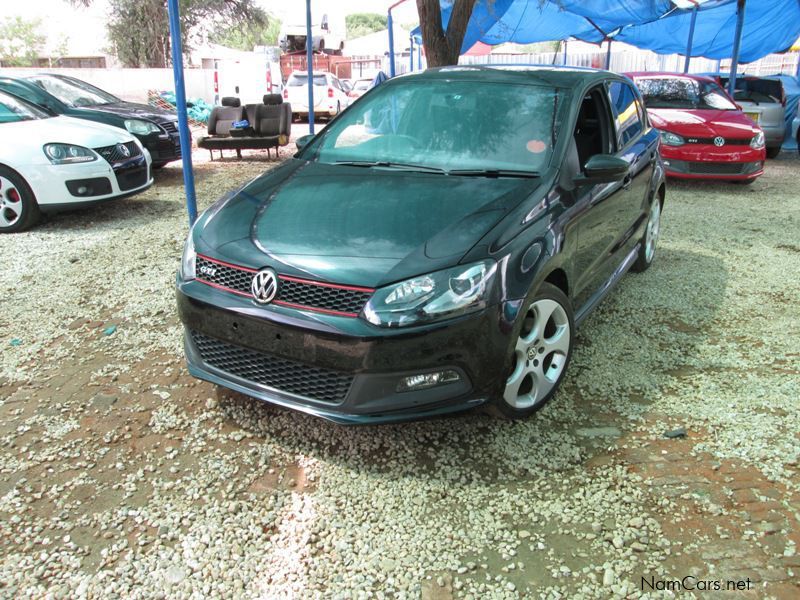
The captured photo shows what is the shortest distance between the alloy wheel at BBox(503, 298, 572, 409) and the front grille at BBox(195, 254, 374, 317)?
2.49 feet

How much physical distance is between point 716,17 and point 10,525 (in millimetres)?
19679

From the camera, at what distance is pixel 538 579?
6.91 feet

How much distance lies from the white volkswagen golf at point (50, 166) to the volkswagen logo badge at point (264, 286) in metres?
4.83

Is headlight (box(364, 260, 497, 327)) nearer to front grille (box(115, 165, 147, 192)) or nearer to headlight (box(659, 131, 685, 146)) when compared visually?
front grille (box(115, 165, 147, 192))

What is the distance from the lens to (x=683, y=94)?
9.29 m

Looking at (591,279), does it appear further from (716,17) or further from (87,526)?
(716,17)

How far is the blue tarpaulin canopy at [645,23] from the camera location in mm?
14383

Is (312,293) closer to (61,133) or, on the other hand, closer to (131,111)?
(61,133)

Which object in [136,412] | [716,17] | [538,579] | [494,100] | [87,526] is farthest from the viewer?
[716,17]

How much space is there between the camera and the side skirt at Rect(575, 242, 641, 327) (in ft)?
11.5

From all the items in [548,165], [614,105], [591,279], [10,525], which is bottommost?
[10,525]

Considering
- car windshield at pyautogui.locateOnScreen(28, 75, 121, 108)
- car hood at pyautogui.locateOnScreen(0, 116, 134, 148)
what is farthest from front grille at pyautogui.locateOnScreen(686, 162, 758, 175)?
car windshield at pyautogui.locateOnScreen(28, 75, 121, 108)

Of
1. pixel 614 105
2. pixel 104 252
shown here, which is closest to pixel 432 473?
pixel 614 105

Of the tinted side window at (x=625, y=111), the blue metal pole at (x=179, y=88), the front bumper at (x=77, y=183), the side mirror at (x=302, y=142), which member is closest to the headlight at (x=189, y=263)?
the side mirror at (x=302, y=142)
